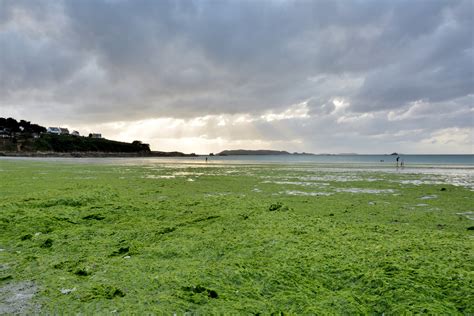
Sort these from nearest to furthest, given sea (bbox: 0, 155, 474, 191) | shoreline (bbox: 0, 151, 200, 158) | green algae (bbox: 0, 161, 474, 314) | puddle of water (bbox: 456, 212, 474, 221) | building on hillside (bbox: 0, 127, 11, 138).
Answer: green algae (bbox: 0, 161, 474, 314) < puddle of water (bbox: 456, 212, 474, 221) < sea (bbox: 0, 155, 474, 191) < shoreline (bbox: 0, 151, 200, 158) < building on hillside (bbox: 0, 127, 11, 138)

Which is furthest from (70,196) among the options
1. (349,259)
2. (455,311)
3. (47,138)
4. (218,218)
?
(47,138)

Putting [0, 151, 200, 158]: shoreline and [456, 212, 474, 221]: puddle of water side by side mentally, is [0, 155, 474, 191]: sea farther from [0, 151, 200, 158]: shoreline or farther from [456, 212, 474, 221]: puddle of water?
[0, 151, 200, 158]: shoreline

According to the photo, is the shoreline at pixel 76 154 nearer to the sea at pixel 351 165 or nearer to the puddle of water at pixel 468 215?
the sea at pixel 351 165

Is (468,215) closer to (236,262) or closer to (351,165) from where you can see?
(236,262)

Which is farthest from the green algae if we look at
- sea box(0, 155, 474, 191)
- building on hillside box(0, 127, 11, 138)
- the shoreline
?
building on hillside box(0, 127, 11, 138)

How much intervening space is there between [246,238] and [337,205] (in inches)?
190

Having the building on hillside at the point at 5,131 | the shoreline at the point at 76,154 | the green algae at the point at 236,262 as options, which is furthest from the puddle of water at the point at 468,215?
the building on hillside at the point at 5,131

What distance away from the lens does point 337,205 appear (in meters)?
8.62

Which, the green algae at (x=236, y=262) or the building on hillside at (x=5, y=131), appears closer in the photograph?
the green algae at (x=236, y=262)

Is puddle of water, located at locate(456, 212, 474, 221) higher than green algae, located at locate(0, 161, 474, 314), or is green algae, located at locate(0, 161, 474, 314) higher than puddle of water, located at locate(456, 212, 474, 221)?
green algae, located at locate(0, 161, 474, 314)

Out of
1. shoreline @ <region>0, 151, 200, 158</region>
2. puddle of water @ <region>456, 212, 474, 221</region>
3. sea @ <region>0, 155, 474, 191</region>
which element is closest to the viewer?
puddle of water @ <region>456, 212, 474, 221</region>

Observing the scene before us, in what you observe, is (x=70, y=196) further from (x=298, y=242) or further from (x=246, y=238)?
(x=298, y=242)

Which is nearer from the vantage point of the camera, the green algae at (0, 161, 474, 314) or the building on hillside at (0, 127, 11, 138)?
the green algae at (0, 161, 474, 314)

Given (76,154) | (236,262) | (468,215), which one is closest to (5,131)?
(76,154)
